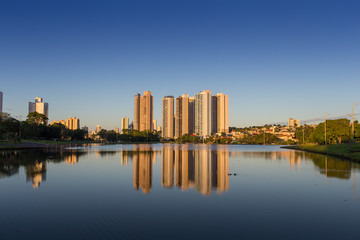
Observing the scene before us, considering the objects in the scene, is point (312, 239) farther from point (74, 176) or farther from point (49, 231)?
point (74, 176)

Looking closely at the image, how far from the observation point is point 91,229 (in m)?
9.55

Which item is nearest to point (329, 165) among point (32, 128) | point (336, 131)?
point (336, 131)

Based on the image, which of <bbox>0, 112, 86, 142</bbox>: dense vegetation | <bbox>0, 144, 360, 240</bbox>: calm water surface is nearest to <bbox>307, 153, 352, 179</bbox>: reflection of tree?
<bbox>0, 144, 360, 240</bbox>: calm water surface

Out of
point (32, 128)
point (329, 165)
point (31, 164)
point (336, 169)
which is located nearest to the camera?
→ point (336, 169)

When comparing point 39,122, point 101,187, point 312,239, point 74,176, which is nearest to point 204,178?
point 101,187

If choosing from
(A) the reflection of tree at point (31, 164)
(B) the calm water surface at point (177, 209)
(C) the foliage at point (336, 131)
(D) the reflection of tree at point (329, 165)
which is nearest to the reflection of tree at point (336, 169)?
(D) the reflection of tree at point (329, 165)

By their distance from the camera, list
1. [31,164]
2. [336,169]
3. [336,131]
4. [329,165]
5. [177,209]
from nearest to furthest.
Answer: [177,209]
[336,169]
[31,164]
[329,165]
[336,131]

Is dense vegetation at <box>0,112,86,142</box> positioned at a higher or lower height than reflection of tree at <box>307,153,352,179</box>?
higher

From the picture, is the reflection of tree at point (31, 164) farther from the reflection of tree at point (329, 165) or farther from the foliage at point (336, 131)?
the foliage at point (336, 131)

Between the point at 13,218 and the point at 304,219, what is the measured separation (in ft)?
38.0

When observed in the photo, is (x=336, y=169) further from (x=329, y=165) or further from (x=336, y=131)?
(x=336, y=131)

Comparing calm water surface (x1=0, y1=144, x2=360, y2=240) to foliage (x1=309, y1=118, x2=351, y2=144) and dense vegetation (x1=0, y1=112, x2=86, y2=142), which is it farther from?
dense vegetation (x1=0, y1=112, x2=86, y2=142)

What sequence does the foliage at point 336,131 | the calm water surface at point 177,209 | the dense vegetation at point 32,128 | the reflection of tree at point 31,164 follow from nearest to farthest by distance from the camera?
the calm water surface at point 177,209 → the reflection of tree at point 31,164 → the foliage at point 336,131 → the dense vegetation at point 32,128

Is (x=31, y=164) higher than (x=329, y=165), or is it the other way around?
(x=31, y=164)
